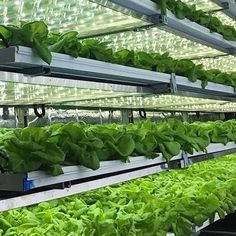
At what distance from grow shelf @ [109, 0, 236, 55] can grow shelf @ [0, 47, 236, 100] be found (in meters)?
0.34

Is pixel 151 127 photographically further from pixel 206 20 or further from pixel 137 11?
pixel 206 20

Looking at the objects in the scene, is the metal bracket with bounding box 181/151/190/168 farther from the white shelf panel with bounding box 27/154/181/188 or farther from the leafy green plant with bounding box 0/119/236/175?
the white shelf panel with bounding box 27/154/181/188

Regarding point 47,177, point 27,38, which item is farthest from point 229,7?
point 47,177

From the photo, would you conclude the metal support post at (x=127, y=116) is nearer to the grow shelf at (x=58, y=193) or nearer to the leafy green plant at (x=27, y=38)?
the grow shelf at (x=58, y=193)

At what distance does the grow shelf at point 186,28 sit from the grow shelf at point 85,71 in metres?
0.34

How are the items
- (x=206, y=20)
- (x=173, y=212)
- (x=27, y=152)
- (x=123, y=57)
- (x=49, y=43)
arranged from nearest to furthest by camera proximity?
(x=27, y=152)
(x=49, y=43)
(x=173, y=212)
(x=123, y=57)
(x=206, y=20)

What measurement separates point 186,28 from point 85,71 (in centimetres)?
148

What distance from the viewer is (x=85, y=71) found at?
6.98 ft

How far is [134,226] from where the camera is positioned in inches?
82.6

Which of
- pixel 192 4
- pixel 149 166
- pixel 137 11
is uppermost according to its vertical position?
pixel 192 4

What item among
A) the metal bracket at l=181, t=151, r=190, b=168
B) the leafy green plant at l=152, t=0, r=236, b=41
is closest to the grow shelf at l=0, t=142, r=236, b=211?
the metal bracket at l=181, t=151, r=190, b=168

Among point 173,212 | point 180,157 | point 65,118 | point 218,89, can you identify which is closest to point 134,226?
point 173,212

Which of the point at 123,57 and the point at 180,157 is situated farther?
the point at 180,157

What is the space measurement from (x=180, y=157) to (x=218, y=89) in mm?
1355
